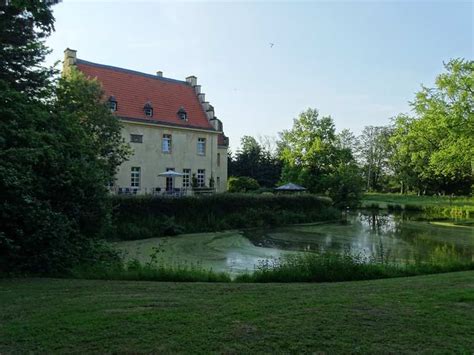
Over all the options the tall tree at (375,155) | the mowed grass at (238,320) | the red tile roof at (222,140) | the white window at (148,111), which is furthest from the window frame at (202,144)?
the tall tree at (375,155)

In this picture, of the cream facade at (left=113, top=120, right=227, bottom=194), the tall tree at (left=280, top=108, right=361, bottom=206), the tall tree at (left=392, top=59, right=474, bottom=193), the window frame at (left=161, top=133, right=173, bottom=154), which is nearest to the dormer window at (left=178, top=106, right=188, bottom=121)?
the cream facade at (left=113, top=120, right=227, bottom=194)

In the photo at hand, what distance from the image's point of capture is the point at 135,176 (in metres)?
32.2

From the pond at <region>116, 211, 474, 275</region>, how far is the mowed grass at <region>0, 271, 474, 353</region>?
5.34 m

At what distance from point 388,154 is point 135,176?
163 feet

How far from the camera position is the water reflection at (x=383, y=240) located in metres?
15.3

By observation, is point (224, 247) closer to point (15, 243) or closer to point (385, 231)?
point (15, 243)

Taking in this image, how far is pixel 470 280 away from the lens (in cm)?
708

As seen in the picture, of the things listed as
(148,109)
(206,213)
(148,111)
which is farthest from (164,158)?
(206,213)

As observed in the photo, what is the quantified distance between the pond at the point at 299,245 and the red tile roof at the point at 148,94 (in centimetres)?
1421

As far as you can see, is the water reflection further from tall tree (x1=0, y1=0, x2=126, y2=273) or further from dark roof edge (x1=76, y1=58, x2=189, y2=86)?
dark roof edge (x1=76, y1=58, x2=189, y2=86)

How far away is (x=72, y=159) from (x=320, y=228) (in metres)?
17.5

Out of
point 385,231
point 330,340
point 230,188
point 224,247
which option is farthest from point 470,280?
point 230,188

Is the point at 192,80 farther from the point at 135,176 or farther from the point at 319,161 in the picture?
the point at 319,161

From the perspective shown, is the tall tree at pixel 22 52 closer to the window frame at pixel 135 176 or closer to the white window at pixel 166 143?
the window frame at pixel 135 176
